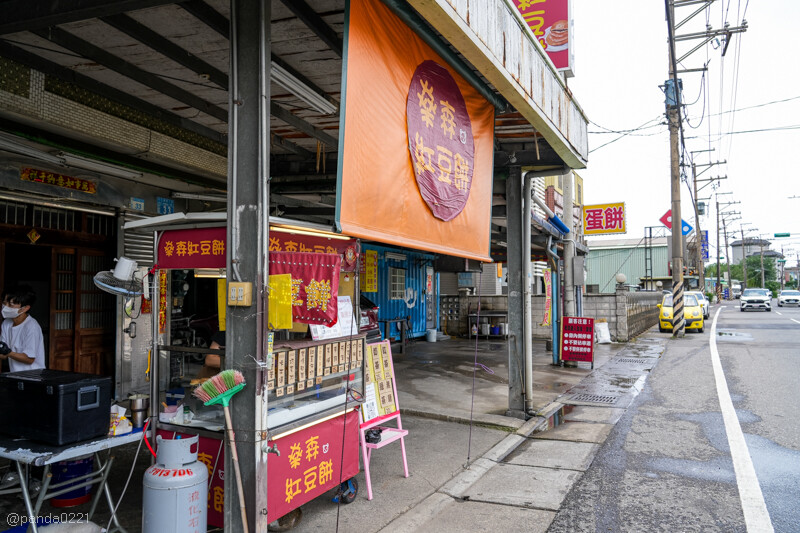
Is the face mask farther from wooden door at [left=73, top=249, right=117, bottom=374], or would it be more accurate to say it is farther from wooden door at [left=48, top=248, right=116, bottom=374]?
wooden door at [left=73, top=249, right=117, bottom=374]

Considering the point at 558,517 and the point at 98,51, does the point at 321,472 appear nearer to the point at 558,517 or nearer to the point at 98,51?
the point at 558,517

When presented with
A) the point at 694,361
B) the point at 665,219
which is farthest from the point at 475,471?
the point at 665,219

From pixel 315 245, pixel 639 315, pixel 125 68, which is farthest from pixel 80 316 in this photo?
pixel 639 315

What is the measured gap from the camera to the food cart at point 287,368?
4133mm

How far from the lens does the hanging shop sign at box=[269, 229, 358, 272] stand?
451cm

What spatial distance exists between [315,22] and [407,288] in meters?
13.8

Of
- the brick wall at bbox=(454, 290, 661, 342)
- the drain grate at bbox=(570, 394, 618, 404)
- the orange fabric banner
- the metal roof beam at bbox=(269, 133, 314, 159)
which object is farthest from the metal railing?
the orange fabric banner

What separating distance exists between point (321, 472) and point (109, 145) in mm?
4966

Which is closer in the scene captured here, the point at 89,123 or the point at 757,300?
the point at 89,123

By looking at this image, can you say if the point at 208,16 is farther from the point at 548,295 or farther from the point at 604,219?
the point at 604,219

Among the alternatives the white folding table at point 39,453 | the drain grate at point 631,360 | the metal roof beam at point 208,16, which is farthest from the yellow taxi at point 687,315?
the white folding table at point 39,453

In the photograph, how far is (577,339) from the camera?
1318 cm

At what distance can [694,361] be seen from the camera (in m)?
14.7

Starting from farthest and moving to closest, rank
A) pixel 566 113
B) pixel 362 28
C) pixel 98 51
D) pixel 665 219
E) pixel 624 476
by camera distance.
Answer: pixel 665 219
pixel 566 113
pixel 624 476
pixel 98 51
pixel 362 28
